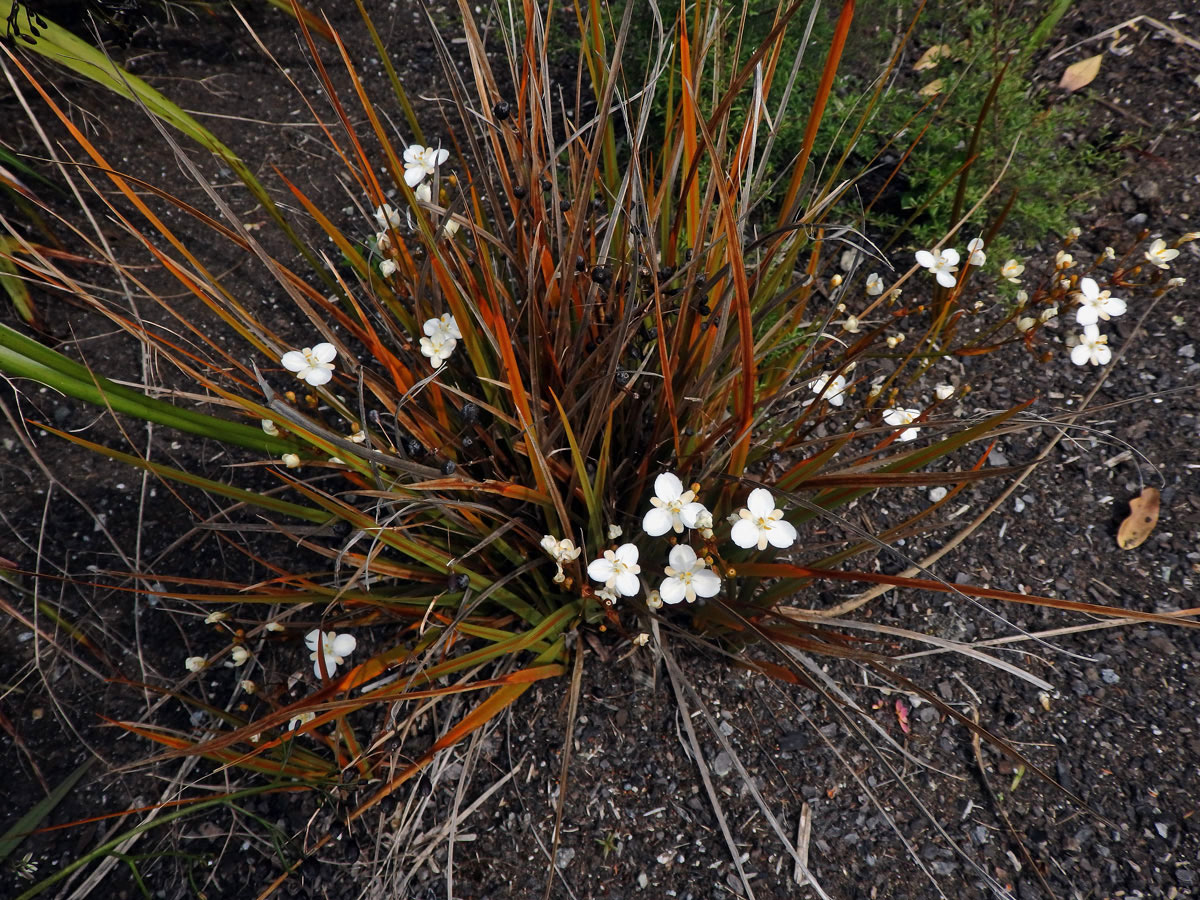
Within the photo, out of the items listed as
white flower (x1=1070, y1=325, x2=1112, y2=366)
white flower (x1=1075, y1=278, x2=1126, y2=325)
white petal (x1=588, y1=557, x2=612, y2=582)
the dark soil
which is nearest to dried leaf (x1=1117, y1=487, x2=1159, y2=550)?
the dark soil

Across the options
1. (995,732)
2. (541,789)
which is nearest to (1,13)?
(541,789)

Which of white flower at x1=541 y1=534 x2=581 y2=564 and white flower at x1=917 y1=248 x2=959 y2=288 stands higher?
white flower at x1=917 y1=248 x2=959 y2=288

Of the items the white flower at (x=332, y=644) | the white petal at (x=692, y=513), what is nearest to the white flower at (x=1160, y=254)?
the white petal at (x=692, y=513)

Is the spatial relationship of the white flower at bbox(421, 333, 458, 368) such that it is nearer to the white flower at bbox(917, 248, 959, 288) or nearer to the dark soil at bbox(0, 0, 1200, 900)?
the dark soil at bbox(0, 0, 1200, 900)

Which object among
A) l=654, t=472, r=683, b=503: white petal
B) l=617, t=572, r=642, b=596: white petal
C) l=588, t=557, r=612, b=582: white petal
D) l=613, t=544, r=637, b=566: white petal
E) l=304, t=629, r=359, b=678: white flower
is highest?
l=654, t=472, r=683, b=503: white petal

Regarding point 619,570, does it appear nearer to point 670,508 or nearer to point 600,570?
point 600,570

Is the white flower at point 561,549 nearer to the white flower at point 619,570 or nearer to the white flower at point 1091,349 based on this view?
the white flower at point 619,570

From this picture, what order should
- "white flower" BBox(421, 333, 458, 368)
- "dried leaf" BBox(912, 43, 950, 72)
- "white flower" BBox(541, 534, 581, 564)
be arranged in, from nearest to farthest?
"white flower" BBox(541, 534, 581, 564)
"white flower" BBox(421, 333, 458, 368)
"dried leaf" BBox(912, 43, 950, 72)

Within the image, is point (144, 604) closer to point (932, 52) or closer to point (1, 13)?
Result: point (1, 13)
